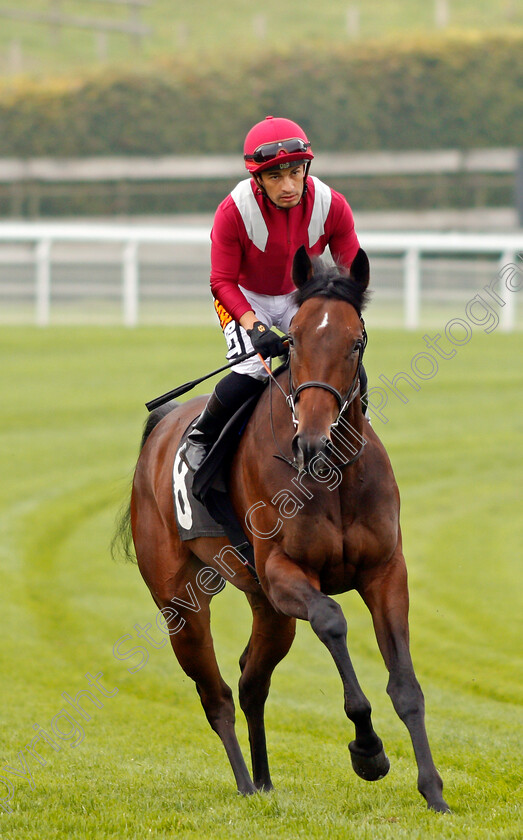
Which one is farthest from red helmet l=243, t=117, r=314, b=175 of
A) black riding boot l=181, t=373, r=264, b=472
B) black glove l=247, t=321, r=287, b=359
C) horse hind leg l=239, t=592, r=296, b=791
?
horse hind leg l=239, t=592, r=296, b=791

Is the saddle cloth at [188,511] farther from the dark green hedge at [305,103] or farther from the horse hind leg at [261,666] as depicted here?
the dark green hedge at [305,103]

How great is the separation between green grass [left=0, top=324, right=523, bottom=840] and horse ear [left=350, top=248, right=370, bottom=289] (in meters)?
1.86

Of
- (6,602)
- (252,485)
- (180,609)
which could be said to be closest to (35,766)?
(180,609)

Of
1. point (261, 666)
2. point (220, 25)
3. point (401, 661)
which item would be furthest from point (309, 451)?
point (220, 25)

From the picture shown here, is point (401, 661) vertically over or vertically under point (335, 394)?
under

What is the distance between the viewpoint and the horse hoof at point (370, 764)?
13.6 feet

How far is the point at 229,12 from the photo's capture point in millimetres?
40531

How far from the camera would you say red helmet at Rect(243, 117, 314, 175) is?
4406 mm

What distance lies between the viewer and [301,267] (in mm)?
4262

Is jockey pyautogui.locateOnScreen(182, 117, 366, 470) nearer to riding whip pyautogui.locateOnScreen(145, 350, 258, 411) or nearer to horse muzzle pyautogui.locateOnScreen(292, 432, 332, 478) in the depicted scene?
riding whip pyautogui.locateOnScreen(145, 350, 258, 411)

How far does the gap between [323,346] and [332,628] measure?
37.3 inches

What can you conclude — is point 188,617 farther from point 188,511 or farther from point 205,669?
point 188,511

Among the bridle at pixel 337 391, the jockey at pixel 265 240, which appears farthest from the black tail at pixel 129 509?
the bridle at pixel 337 391

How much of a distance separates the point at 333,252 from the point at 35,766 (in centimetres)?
254
